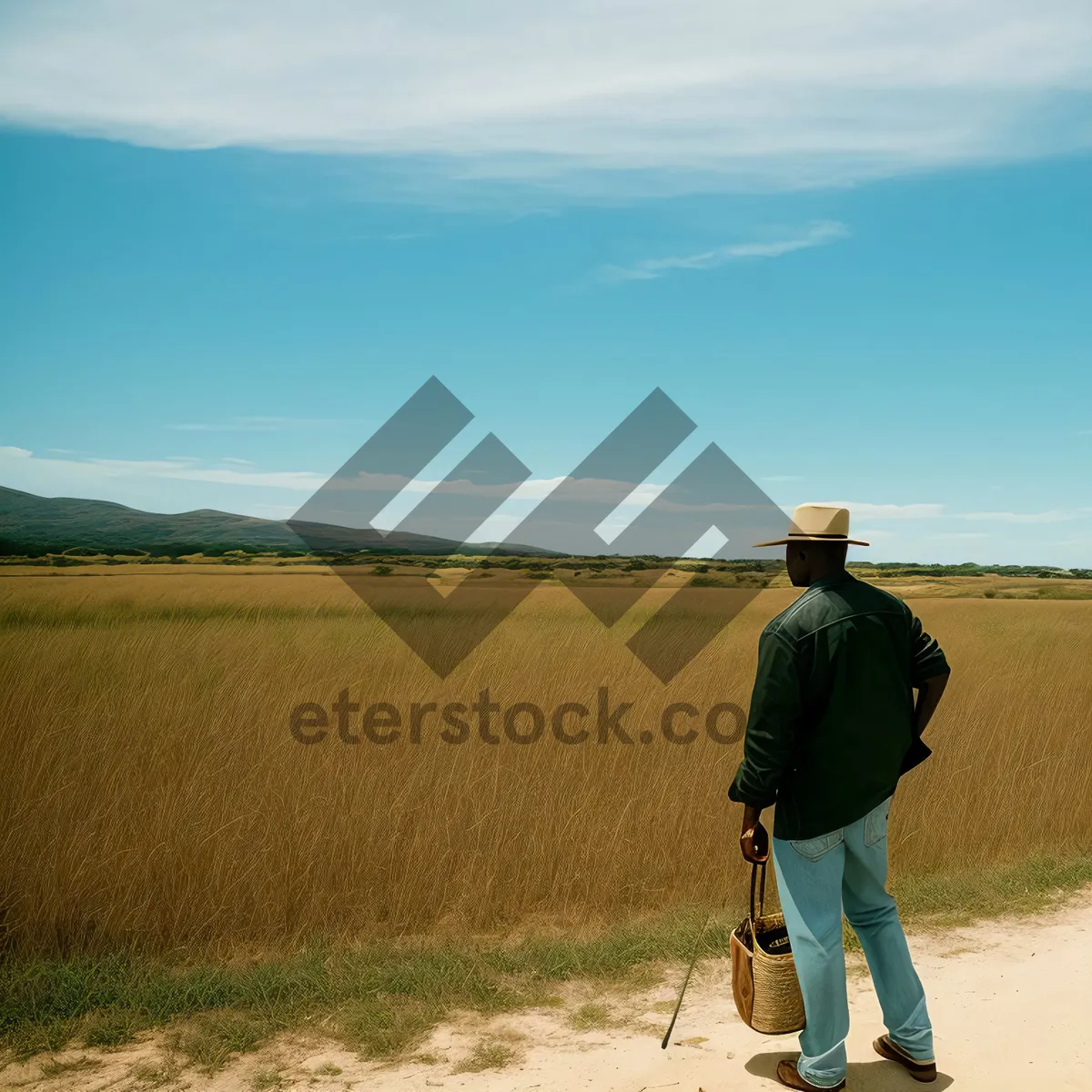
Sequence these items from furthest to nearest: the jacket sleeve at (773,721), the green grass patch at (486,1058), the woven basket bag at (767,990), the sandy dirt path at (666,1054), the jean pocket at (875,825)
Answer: the green grass patch at (486,1058) < the sandy dirt path at (666,1054) < the woven basket bag at (767,990) < the jean pocket at (875,825) < the jacket sleeve at (773,721)

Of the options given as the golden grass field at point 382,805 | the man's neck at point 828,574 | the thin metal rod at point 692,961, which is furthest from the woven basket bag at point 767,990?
the golden grass field at point 382,805

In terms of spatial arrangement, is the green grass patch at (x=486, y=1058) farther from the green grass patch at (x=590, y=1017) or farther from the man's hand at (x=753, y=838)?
the man's hand at (x=753, y=838)

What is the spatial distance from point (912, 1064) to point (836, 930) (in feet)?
2.37

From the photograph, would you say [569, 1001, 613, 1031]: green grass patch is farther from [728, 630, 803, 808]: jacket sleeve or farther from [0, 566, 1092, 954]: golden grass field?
[728, 630, 803, 808]: jacket sleeve

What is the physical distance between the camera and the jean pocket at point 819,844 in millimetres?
2982

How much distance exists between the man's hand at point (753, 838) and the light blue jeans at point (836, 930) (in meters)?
0.05

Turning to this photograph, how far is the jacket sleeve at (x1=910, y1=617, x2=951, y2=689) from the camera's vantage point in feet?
10.6

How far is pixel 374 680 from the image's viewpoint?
10.4 m

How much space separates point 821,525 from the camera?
10.3 ft

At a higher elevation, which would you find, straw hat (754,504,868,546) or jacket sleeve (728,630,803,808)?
straw hat (754,504,868,546)

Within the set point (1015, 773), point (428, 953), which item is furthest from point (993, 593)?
point (428, 953)

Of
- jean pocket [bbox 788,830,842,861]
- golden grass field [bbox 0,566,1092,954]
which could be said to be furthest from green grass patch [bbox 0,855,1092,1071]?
jean pocket [bbox 788,830,842,861]

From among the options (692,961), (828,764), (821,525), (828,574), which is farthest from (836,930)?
(692,961)

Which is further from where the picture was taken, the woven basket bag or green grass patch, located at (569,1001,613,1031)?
green grass patch, located at (569,1001,613,1031)
